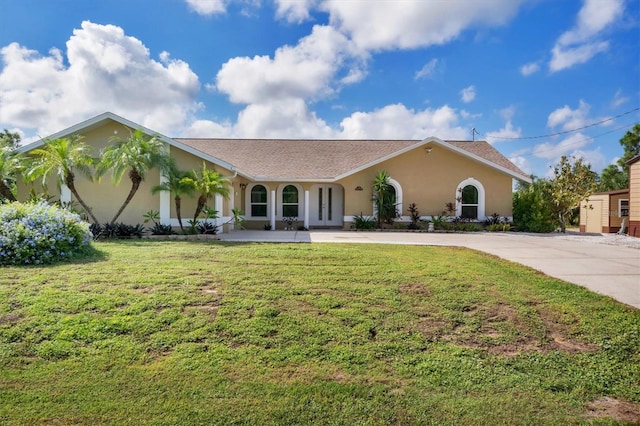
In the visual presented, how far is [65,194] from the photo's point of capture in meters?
14.5

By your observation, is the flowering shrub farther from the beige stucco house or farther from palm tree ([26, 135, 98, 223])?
the beige stucco house

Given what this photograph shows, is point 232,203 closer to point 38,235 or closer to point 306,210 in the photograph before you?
point 306,210

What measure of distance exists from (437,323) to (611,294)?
378cm

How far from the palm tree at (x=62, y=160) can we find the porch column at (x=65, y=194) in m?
0.65

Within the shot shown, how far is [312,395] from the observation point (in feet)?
11.4

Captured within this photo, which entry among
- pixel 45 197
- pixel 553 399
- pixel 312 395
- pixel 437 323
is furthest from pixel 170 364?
pixel 45 197

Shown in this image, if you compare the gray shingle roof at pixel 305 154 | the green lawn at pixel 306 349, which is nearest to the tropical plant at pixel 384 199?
the gray shingle roof at pixel 305 154

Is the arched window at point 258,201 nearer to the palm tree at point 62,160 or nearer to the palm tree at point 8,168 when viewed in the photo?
the palm tree at point 62,160

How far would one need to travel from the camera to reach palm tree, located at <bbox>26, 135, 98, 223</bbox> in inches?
507

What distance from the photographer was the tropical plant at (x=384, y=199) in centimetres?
1820

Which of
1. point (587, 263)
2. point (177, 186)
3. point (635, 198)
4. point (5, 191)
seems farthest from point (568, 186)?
point (5, 191)

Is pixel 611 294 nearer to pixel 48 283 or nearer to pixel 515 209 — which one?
pixel 48 283

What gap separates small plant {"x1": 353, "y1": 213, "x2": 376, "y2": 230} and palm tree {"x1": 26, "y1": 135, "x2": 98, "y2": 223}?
11902mm

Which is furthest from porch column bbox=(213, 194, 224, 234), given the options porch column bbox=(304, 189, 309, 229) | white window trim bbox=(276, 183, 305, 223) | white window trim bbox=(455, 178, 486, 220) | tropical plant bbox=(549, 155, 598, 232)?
tropical plant bbox=(549, 155, 598, 232)
